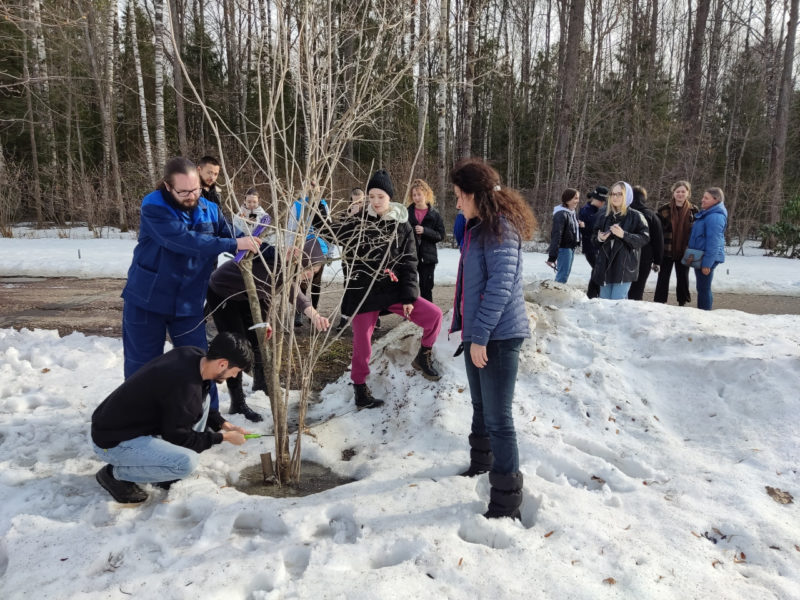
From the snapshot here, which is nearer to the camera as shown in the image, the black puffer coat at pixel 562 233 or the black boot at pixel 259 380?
the black boot at pixel 259 380

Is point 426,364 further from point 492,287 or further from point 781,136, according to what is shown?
point 781,136

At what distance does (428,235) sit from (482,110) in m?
20.4

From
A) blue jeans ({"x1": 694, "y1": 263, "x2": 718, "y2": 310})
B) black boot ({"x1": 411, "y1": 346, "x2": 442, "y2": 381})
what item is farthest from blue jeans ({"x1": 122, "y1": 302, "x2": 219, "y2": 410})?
blue jeans ({"x1": 694, "y1": 263, "x2": 718, "y2": 310})

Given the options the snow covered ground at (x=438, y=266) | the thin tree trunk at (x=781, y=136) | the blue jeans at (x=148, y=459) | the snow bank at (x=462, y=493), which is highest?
the thin tree trunk at (x=781, y=136)

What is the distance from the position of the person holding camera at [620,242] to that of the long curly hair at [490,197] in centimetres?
356

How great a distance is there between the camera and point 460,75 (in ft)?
70.1

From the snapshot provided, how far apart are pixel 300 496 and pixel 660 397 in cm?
283

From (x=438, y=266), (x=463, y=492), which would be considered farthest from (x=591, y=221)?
(x=463, y=492)

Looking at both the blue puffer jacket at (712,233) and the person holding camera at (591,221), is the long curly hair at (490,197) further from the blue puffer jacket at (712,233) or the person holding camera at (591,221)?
the person holding camera at (591,221)

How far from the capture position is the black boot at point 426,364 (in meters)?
4.18

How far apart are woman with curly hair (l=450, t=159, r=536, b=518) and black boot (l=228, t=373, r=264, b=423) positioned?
1998mm

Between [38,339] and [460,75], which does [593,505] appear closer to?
[38,339]

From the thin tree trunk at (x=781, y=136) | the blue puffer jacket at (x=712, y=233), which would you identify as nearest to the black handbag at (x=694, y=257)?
the blue puffer jacket at (x=712, y=233)

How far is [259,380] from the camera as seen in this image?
4.38 meters
